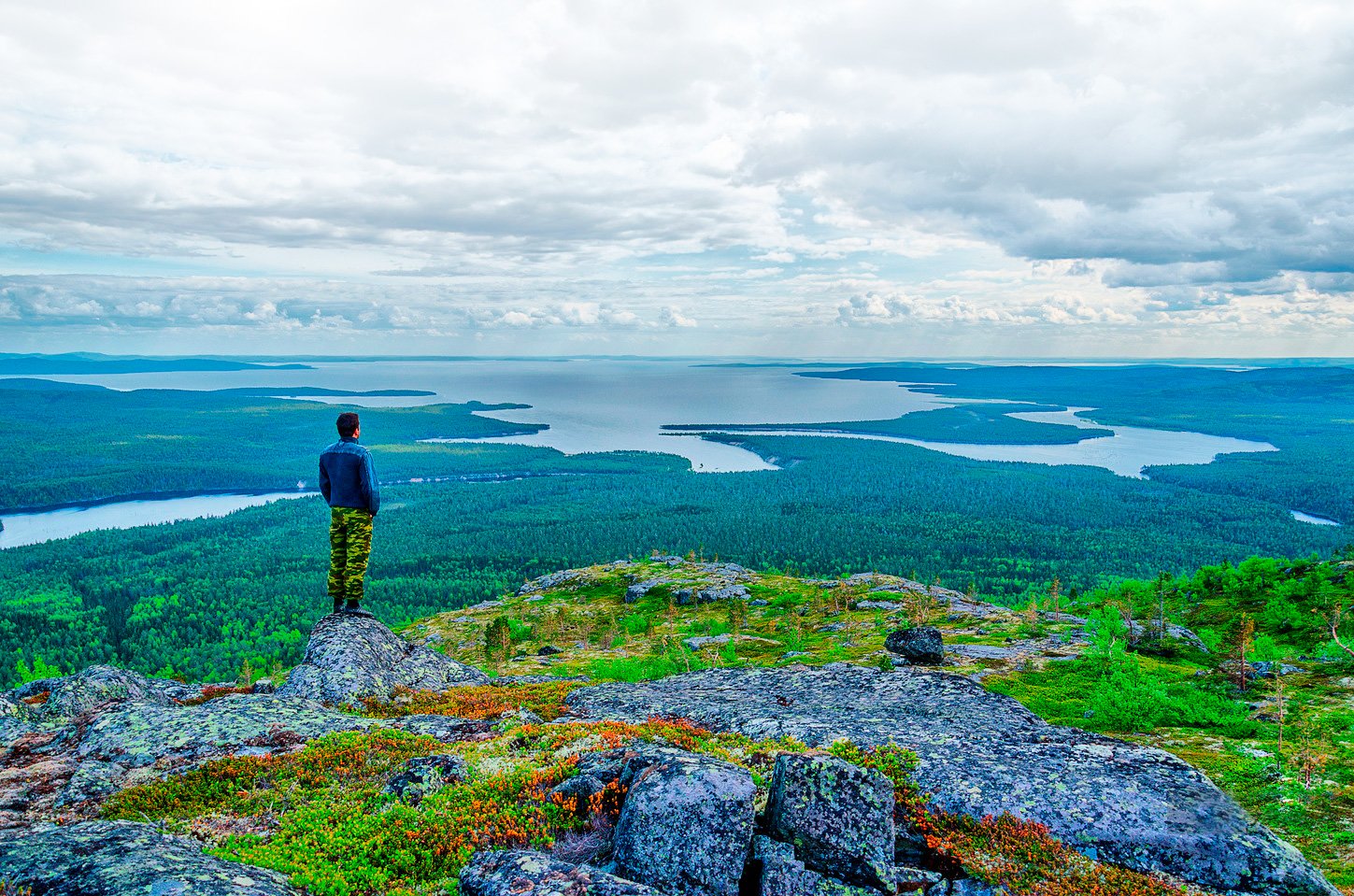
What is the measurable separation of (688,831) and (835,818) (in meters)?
1.81

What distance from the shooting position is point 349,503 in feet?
63.3

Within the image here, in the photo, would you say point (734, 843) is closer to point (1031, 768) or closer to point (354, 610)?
point (1031, 768)

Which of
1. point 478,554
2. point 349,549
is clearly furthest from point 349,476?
point 478,554

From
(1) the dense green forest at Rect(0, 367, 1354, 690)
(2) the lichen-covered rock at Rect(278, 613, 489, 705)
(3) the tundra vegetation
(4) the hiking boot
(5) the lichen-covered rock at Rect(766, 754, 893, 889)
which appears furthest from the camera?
(1) the dense green forest at Rect(0, 367, 1354, 690)

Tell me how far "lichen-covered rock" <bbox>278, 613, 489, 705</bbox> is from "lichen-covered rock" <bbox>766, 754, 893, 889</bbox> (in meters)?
12.1

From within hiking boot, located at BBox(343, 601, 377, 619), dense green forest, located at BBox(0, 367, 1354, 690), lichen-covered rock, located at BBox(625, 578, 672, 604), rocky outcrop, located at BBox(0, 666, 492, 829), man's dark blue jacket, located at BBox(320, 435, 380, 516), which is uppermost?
man's dark blue jacket, located at BBox(320, 435, 380, 516)

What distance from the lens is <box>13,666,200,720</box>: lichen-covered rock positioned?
50.2 ft

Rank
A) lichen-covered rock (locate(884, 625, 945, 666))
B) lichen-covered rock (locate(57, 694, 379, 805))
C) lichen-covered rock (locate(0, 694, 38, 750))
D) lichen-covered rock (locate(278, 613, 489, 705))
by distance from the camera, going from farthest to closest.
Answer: lichen-covered rock (locate(884, 625, 945, 666)) < lichen-covered rock (locate(278, 613, 489, 705)) < lichen-covered rock (locate(0, 694, 38, 750)) < lichen-covered rock (locate(57, 694, 379, 805))

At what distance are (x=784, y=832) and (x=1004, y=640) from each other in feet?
72.8

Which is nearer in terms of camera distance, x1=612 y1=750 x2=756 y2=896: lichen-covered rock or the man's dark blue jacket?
x1=612 y1=750 x2=756 y2=896: lichen-covered rock

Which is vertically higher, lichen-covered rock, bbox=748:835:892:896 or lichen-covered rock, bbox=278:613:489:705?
lichen-covered rock, bbox=748:835:892:896

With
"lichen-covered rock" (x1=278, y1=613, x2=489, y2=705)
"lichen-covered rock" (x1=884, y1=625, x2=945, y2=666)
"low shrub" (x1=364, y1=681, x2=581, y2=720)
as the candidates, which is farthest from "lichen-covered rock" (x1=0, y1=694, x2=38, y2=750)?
"lichen-covered rock" (x1=884, y1=625, x2=945, y2=666)

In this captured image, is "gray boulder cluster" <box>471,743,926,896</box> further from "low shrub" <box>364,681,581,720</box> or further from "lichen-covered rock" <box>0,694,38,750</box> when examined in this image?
"lichen-covered rock" <box>0,694,38,750</box>

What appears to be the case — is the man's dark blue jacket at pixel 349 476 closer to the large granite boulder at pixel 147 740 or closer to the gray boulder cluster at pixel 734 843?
the large granite boulder at pixel 147 740
